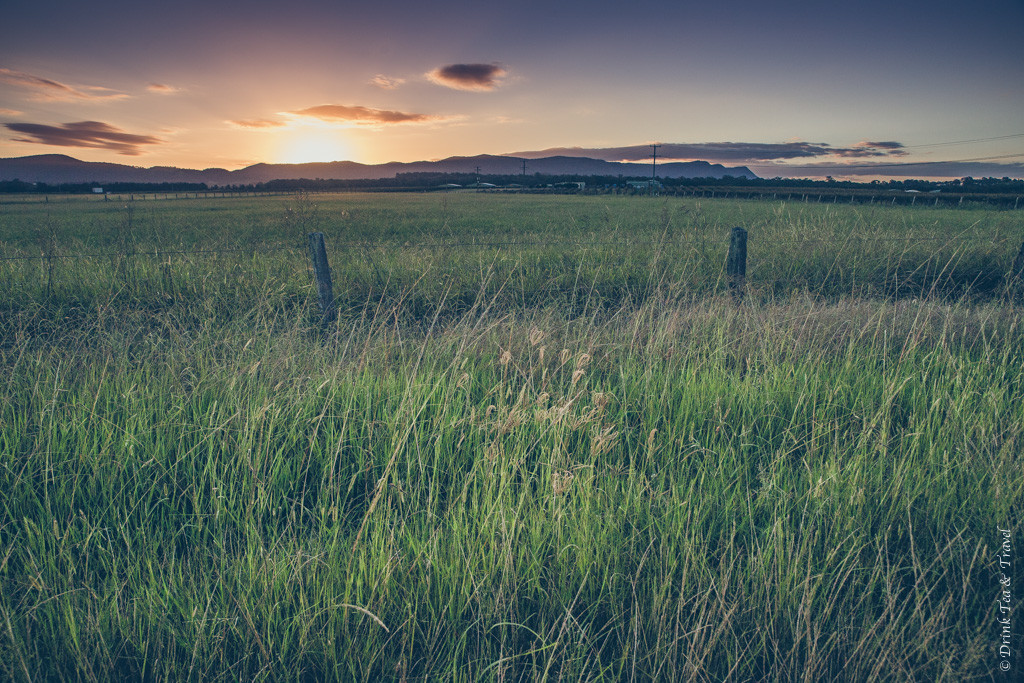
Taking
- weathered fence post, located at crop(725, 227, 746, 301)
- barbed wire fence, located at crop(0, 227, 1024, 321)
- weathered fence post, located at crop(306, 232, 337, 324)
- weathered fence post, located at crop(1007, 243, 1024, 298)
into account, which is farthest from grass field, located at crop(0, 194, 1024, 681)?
weathered fence post, located at crop(1007, 243, 1024, 298)

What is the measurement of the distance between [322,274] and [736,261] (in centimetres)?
505

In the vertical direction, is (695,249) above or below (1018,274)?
above

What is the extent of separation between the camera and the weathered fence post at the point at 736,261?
21.4ft

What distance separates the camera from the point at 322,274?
5.85 m

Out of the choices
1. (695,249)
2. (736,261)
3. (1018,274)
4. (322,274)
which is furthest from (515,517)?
(1018,274)

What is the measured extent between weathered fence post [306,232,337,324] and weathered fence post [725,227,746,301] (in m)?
4.84

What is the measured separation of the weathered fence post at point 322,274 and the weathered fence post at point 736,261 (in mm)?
4841

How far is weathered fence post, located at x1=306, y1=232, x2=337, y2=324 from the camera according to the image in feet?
18.9

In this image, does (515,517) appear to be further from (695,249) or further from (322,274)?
(695,249)

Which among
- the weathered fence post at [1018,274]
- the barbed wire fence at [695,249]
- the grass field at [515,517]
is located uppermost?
the barbed wire fence at [695,249]

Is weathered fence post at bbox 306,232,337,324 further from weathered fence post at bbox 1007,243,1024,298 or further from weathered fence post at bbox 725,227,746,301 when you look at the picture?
weathered fence post at bbox 1007,243,1024,298

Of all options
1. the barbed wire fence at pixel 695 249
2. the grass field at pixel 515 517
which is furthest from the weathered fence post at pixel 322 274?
the grass field at pixel 515 517

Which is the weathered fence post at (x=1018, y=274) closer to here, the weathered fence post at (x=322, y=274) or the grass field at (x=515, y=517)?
the grass field at (x=515, y=517)

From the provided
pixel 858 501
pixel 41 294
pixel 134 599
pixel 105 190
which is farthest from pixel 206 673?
pixel 105 190
